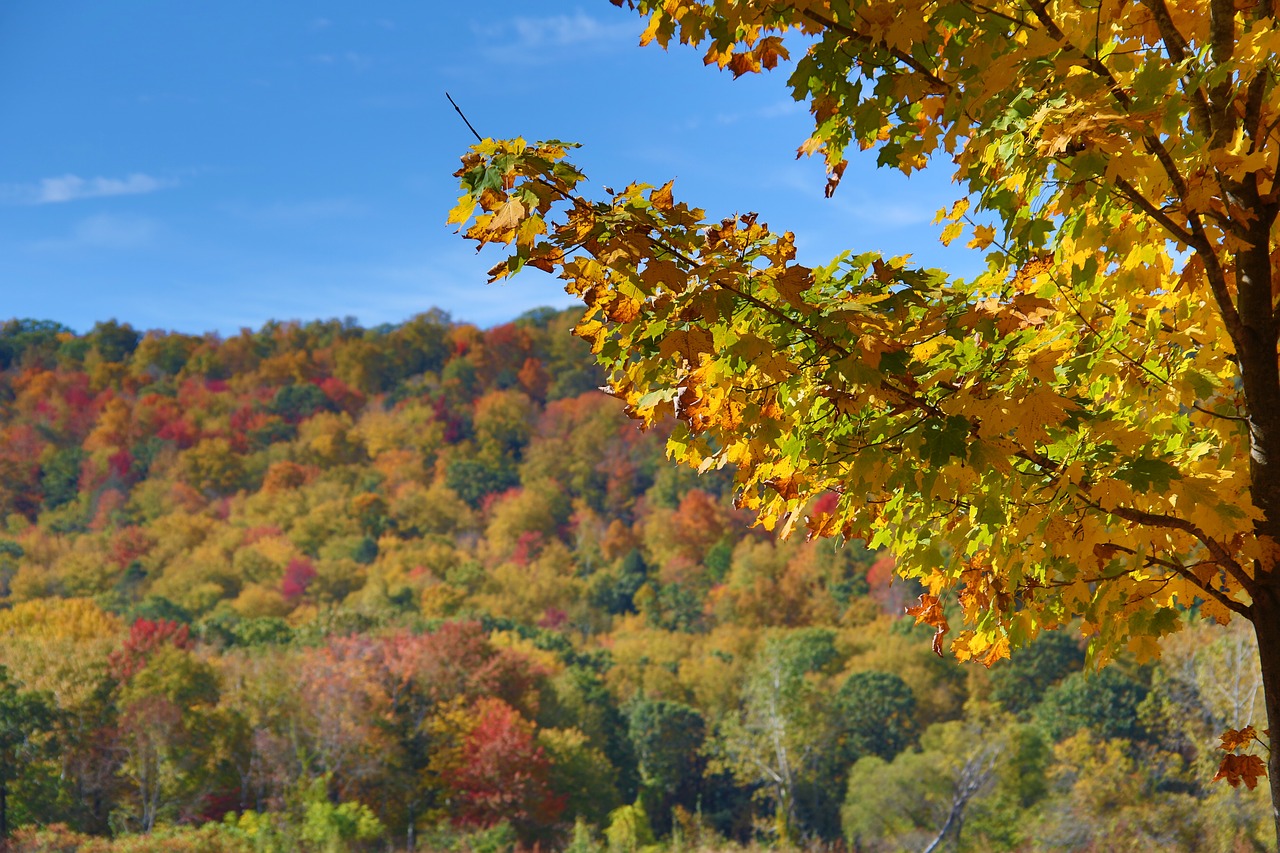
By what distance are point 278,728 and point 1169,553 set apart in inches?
737

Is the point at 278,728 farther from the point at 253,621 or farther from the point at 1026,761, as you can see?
the point at 1026,761

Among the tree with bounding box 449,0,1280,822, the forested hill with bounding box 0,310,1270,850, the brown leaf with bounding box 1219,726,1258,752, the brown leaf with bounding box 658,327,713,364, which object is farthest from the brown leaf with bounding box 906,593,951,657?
the brown leaf with bounding box 658,327,713,364

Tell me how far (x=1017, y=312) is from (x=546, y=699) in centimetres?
2221

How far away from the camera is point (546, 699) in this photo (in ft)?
76.4

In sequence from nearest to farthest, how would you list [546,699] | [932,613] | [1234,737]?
1. [1234,737]
2. [932,613]
3. [546,699]

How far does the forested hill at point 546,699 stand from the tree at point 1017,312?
445 mm

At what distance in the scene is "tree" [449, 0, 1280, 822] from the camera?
6.63ft

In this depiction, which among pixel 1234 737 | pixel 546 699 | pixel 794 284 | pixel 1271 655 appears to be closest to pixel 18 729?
pixel 546 699

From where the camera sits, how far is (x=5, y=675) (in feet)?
58.2

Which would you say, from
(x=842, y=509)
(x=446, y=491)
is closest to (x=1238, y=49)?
(x=842, y=509)

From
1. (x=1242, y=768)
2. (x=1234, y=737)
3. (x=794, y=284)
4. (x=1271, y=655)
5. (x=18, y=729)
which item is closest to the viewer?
(x=794, y=284)

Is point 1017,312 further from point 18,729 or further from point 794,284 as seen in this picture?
point 18,729

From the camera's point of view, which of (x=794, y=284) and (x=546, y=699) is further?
(x=546, y=699)

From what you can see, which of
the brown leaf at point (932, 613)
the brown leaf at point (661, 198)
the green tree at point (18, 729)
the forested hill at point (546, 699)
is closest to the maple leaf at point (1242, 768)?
the brown leaf at point (932, 613)
